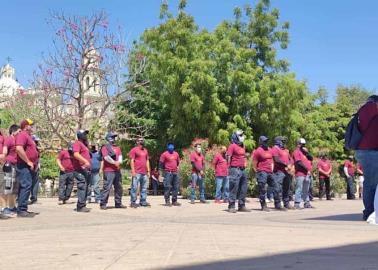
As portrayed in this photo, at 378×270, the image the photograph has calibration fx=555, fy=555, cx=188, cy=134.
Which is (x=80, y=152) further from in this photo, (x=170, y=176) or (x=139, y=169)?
(x=170, y=176)

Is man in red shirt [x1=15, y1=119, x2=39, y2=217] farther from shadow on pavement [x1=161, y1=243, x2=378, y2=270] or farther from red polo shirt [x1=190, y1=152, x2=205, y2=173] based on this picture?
red polo shirt [x1=190, y1=152, x2=205, y2=173]

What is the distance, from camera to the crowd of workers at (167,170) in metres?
9.28

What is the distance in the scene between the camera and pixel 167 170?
15391 millimetres

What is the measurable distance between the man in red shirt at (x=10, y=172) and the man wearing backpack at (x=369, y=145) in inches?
255

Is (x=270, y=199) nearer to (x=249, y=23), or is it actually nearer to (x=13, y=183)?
(x=13, y=183)

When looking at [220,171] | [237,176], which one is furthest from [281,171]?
[220,171]

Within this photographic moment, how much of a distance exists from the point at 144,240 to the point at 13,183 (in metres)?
4.73

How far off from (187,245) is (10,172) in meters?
5.49

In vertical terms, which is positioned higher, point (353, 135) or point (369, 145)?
point (353, 135)

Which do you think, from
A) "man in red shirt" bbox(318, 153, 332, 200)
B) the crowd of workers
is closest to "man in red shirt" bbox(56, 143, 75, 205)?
the crowd of workers

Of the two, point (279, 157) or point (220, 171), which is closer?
point (279, 157)

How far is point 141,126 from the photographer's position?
2712 centimetres

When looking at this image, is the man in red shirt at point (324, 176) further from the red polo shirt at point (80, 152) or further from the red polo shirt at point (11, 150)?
the red polo shirt at point (11, 150)

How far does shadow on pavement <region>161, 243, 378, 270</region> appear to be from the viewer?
508cm
